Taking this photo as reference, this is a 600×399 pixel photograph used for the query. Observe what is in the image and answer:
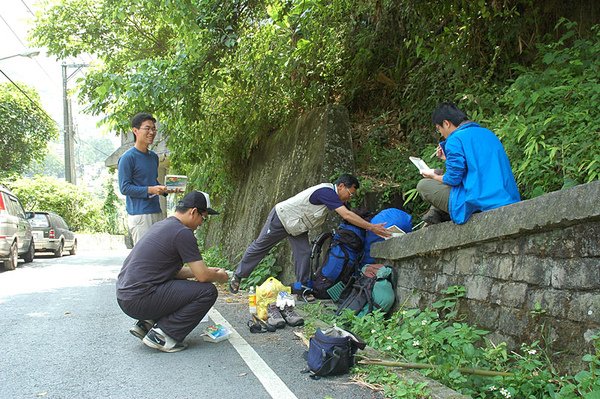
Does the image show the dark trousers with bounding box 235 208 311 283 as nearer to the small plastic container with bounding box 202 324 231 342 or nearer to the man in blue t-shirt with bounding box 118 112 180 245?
the man in blue t-shirt with bounding box 118 112 180 245

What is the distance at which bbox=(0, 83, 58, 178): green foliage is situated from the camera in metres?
32.6

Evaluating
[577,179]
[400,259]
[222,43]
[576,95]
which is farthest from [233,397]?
[222,43]

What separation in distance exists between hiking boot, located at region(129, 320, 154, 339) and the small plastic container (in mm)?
558

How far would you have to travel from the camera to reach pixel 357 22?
9805 millimetres

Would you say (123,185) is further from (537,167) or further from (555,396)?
(555,396)

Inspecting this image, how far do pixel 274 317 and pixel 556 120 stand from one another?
358cm

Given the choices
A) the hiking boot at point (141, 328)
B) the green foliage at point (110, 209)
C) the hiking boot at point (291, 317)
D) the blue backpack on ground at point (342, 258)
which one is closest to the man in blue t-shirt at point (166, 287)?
the hiking boot at point (141, 328)

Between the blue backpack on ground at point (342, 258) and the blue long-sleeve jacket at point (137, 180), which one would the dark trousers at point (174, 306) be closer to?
the blue long-sleeve jacket at point (137, 180)

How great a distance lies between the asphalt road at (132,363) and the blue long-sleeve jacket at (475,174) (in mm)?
1827

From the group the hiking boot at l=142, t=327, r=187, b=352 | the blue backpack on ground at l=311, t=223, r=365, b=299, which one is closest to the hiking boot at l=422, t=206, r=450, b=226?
the blue backpack on ground at l=311, t=223, r=365, b=299

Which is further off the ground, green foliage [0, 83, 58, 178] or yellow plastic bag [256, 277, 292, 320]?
green foliage [0, 83, 58, 178]

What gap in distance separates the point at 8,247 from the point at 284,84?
7946mm

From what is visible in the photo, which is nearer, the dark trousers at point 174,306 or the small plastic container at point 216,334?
the dark trousers at point 174,306

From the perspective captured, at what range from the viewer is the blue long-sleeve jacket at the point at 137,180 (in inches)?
251
